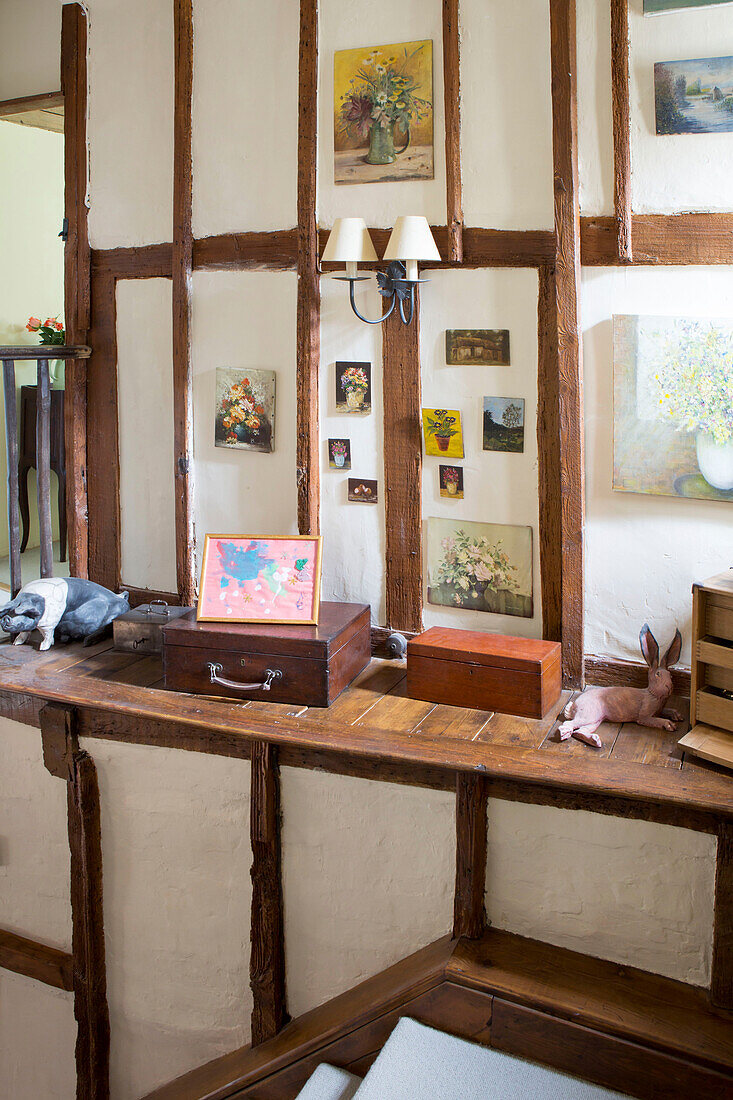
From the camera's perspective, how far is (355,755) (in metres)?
2.97

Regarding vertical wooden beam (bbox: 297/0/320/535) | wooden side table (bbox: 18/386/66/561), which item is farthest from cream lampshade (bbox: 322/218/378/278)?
wooden side table (bbox: 18/386/66/561)

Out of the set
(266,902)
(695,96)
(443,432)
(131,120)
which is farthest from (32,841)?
(695,96)

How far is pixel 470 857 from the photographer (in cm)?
294

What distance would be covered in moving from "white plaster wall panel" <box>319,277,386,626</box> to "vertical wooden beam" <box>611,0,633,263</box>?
0.93 m

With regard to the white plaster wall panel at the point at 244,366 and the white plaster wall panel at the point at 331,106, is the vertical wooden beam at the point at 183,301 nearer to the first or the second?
the white plaster wall panel at the point at 244,366

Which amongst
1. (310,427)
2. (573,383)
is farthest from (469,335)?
(310,427)

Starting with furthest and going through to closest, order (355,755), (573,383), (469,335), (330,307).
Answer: (330,307) < (469,335) < (573,383) < (355,755)

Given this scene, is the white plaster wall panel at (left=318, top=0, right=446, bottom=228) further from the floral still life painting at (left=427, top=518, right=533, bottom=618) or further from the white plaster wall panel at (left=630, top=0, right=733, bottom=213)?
the floral still life painting at (left=427, top=518, right=533, bottom=618)

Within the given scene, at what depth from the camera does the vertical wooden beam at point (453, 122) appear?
10.7 ft

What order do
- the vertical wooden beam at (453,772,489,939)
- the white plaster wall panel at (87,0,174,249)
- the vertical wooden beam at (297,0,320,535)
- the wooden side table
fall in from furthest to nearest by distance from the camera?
the wooden side table
the white plaster wall panel at (87,0,174,249)
the vertical wooden beam at (297,0,320,535)
the vertical wooden beam at (453,772,489,939)

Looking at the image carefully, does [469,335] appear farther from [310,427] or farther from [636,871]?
[636,871]

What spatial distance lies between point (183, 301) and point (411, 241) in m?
1.09

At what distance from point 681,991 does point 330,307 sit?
2636 millimetres

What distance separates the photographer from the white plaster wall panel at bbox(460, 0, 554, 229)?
3.17 meters
